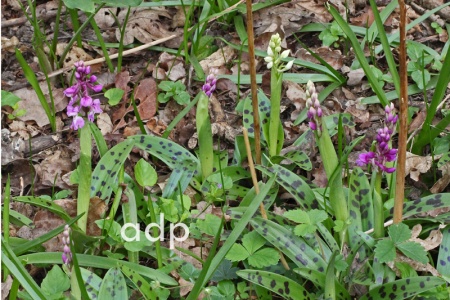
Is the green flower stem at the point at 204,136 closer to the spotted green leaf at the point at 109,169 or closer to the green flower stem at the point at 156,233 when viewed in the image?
the spotted green leaf at the point at 109,169

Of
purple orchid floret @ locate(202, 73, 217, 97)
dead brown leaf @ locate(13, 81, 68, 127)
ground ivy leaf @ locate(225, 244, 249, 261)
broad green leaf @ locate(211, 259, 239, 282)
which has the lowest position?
broad green leaf @ locate(211, 259, 239, 282)

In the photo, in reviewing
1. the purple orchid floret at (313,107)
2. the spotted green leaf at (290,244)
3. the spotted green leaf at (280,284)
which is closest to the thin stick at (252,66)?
the purple orchid floret at (313,107)

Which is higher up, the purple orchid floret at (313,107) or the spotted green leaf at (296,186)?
the purple orchid floret at (313,107)

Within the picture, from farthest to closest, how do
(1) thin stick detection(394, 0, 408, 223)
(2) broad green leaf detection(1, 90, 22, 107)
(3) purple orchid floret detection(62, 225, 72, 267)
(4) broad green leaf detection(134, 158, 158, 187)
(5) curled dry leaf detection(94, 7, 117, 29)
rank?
(5) curled dry leaf detection(94, 7, 117, 29) < (2) broad green leaf detection(1, 90, 22, 107) < (4) broad green leaf detection(134, 158, 158, 187) < (1) thin stick detection(394, 0, 408, 223) < (3) purple orchid floret detection(62, 225, 72, 267)

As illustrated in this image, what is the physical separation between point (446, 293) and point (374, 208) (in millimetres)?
380

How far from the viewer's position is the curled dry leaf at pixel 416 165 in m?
3.01

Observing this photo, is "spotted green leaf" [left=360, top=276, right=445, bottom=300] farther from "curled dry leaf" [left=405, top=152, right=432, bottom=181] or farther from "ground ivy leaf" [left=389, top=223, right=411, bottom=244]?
"curled dry leaf" [left=405, top=152, right=432, bottom=181]

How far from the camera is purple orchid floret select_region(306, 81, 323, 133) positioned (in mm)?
2396

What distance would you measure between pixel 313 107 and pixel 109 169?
3.02 feet

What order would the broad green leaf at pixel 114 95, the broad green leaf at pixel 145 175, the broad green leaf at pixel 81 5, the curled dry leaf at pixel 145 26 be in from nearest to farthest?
the broad green leaf at pixel 81 5, the broad green leaf at pixel 145 175, the broad green leaf at pixel 114 95, the curled dry leaf at pixel 145 26

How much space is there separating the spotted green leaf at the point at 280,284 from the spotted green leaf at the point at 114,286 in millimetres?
421

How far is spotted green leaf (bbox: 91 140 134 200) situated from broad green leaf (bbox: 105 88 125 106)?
26.9 inches

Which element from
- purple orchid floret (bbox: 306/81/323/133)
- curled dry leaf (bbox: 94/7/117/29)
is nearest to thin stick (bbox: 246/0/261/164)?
purple orchid floret (bbox: 306/81/323/133)

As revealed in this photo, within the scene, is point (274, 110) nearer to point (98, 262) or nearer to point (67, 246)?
point (98, 262)
